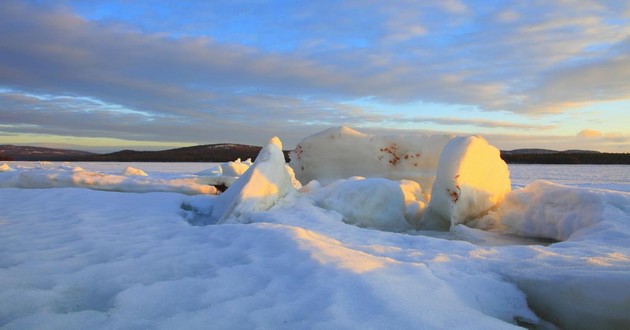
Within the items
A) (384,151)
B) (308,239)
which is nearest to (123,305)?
(308,239)

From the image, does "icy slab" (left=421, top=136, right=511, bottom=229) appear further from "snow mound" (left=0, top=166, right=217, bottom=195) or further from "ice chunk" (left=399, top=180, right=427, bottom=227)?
"snow mound" (left=0, top=166, right=217, bottom=195)

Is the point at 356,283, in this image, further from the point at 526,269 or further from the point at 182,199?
the point at 182,199

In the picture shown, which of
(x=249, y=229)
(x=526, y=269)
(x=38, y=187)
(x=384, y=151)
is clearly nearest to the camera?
(x=526, y=269)

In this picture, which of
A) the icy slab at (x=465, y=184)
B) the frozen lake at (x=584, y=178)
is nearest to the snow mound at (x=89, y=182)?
the icy slab at (x=465, y=184)

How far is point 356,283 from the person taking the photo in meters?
2.34

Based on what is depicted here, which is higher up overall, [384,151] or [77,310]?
[384,151]

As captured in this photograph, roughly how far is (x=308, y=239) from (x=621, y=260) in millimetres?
2177

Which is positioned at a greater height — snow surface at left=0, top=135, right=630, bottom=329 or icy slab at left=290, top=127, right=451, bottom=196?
icy slab at left=290, top=127, right=451, bottom=196

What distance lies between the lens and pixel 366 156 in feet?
28.1

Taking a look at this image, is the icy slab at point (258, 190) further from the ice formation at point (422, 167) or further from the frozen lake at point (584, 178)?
the frozen lake at point (584, 178)

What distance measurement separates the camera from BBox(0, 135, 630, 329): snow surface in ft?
6.73

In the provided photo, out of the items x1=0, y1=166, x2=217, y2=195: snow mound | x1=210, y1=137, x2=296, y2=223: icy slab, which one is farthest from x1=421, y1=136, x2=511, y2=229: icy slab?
x1=0, y1=166, x2=217, y2=195: snow mound

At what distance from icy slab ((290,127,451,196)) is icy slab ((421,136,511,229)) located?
210 centimetres

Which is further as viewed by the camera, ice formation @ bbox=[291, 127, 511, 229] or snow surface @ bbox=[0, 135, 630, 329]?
ice formation @ bbox=[291, 127, 511, 229]
